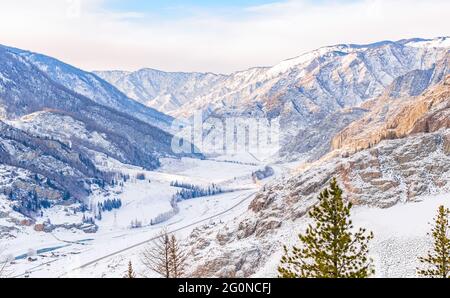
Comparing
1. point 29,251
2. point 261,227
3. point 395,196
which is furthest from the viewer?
point 29,251

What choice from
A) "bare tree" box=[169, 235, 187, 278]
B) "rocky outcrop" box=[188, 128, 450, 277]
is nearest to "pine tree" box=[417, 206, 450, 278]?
"bare tree" box=[169, 235, 187, 278]

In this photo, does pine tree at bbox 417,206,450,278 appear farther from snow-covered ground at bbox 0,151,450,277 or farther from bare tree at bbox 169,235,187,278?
snow-covered ground at bbox 0,151,450,277

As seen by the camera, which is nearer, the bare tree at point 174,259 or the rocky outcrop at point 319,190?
the bare tree at point 174,259

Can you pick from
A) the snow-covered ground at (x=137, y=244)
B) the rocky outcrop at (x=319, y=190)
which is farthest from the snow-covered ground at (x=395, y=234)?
the rocky outcrop at (x=319, y=190)

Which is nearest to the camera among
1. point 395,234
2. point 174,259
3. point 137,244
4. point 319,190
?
point 174,259

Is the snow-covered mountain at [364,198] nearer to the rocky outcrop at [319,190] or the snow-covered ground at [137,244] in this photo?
the rocky outcrop at [319,190]

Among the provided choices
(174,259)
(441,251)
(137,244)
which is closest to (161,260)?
(174,259)

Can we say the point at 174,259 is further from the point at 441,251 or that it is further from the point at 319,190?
the point at 319,190

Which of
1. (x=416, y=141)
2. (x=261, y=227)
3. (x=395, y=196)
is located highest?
(x=416, y=141)
